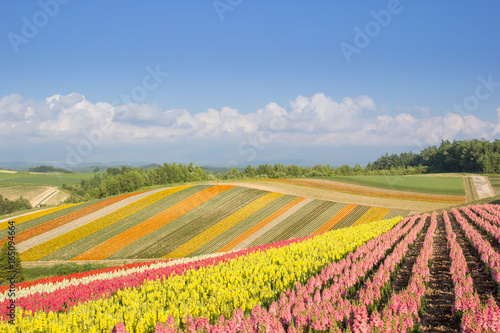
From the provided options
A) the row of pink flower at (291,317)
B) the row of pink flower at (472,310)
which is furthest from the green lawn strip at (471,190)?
the row of pink flower at (291,317)

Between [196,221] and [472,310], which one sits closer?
[472,310]

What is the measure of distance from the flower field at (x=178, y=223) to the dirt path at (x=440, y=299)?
16.9 metres

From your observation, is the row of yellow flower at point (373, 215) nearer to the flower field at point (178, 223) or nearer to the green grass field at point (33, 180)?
the flower field at point (178, 223)

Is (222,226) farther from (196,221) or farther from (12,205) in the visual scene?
(12,205)

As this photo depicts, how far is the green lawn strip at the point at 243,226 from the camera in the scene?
28062 mm

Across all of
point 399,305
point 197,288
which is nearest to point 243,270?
point 197,288

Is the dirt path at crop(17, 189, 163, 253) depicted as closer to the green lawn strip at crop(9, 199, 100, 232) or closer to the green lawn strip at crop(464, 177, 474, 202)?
the green lawn strip at crop(9, 199, 100, 232)

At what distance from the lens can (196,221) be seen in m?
34.7

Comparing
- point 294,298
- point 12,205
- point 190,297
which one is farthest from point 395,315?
point 12,205

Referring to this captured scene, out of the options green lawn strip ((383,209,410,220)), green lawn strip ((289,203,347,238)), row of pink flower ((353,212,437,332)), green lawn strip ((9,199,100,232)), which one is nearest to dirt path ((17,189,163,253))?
green lawn strip ((9,199,100,232))

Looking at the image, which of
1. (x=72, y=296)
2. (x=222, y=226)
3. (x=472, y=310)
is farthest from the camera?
(x=222, y=226)

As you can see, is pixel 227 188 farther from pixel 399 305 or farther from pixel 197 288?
pixel 399 305

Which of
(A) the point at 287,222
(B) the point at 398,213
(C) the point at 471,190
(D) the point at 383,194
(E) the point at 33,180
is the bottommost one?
(A) the point at 287,222

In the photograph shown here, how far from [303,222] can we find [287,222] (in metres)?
2.01
